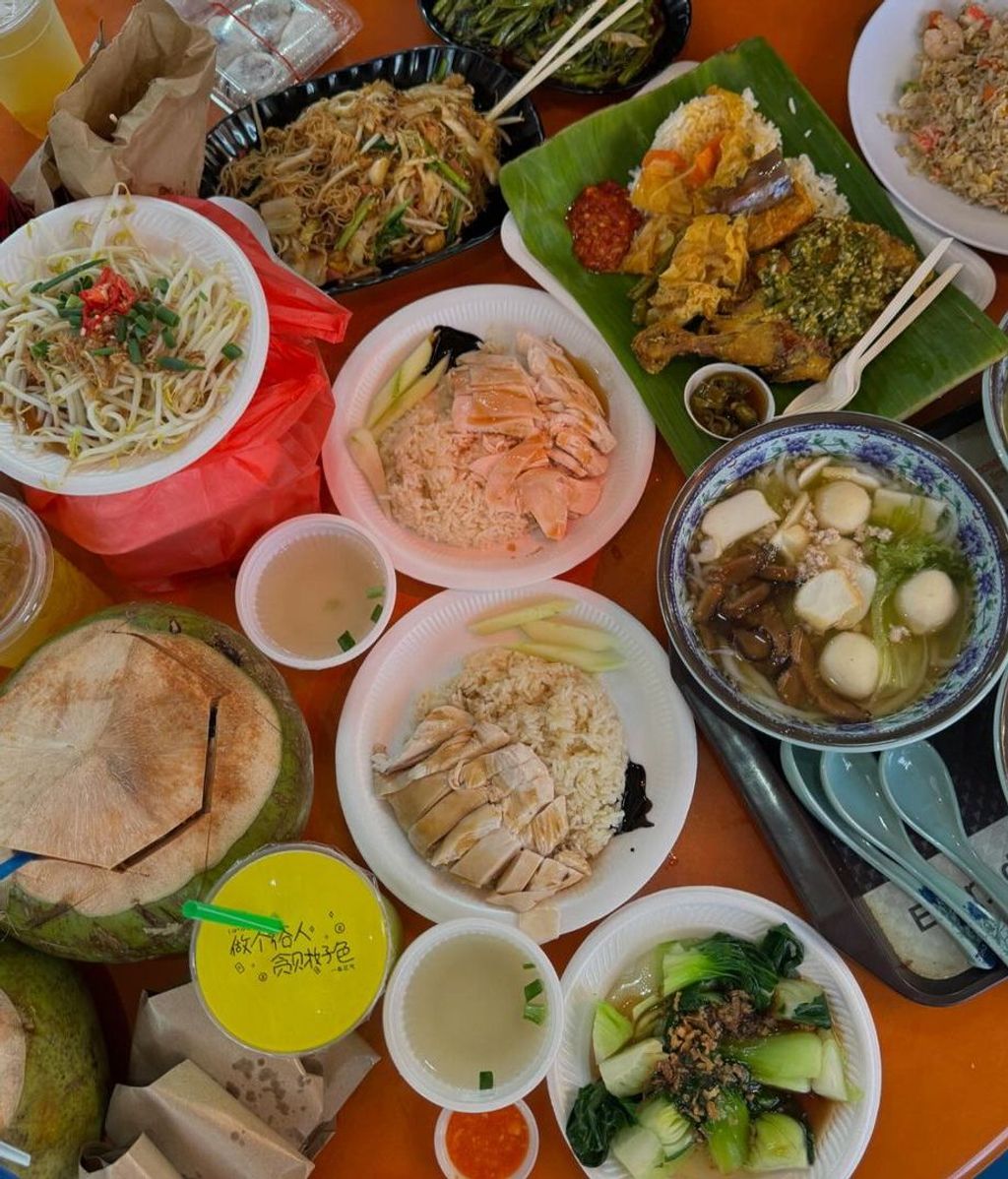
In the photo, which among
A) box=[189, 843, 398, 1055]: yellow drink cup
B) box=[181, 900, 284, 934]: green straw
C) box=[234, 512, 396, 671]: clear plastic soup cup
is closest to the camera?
box=[181, 900, 284, 934]: green straw

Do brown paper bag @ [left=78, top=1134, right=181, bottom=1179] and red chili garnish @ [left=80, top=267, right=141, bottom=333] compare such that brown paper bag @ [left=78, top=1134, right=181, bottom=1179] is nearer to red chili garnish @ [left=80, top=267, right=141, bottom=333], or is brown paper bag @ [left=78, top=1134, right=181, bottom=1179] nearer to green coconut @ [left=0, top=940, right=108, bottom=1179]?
green coconut @ [left=0, top=940, right=108, bottom=1179]

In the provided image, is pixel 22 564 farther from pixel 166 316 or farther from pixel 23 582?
pixel 166 316

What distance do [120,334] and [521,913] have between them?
50.0 inches

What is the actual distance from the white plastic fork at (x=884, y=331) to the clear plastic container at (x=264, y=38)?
1.43m

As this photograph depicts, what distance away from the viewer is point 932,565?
1.80 meters

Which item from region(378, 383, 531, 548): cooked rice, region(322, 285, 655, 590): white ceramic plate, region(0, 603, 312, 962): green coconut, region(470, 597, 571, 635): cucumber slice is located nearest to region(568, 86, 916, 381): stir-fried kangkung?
region(322, 285, 655, 590): white ceramic plate

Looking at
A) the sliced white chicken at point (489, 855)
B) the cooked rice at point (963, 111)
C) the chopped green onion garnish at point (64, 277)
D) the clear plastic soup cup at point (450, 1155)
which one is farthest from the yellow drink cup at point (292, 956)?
the cooked rice at point (963, 111)

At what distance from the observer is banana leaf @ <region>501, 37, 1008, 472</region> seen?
1.95 meters

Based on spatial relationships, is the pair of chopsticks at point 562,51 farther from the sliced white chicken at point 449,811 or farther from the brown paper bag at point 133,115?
the sliced white chicken at point 449,811

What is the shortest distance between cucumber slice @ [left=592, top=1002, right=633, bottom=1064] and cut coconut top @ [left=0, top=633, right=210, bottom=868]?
851 millimetres

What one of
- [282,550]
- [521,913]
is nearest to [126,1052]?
[521,913]

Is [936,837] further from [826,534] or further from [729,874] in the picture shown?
[826,534]

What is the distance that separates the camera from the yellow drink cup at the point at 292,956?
1501 millimetres

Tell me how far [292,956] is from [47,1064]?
0.42 meters
